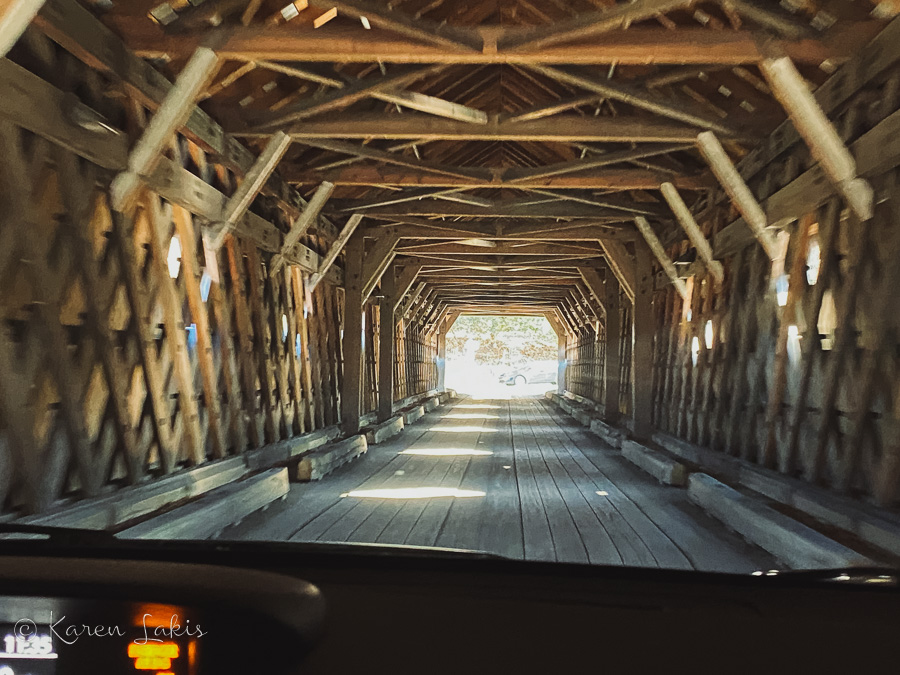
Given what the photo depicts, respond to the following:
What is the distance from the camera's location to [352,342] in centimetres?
966

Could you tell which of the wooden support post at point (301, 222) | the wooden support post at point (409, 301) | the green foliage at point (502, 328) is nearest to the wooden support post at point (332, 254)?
the wooden support post at point (301, 222)

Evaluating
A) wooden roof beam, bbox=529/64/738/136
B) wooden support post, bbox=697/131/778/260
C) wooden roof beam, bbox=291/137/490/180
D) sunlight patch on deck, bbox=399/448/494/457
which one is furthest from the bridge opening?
wooden roof beam, bbox=529/64/738/136

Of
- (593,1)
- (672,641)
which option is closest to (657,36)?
(593,1)

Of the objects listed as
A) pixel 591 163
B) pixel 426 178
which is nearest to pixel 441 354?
pixel 426 178

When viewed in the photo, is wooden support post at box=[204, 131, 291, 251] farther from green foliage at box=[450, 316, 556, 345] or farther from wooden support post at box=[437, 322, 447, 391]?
green foliage at box=[450, 316, 556, 345]

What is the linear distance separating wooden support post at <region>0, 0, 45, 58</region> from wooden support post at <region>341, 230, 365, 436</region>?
22.3 feet

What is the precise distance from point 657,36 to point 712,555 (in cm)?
316

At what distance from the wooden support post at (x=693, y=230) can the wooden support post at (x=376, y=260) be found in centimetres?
437

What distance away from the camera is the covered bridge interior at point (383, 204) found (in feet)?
12.3

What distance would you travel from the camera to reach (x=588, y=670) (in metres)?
1.36

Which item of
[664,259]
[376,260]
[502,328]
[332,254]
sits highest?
[502,328]

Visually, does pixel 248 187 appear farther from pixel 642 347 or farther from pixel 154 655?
pixel 642 347

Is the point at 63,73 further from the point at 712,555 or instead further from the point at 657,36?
Result: the point at 712,555

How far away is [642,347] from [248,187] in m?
6.08
